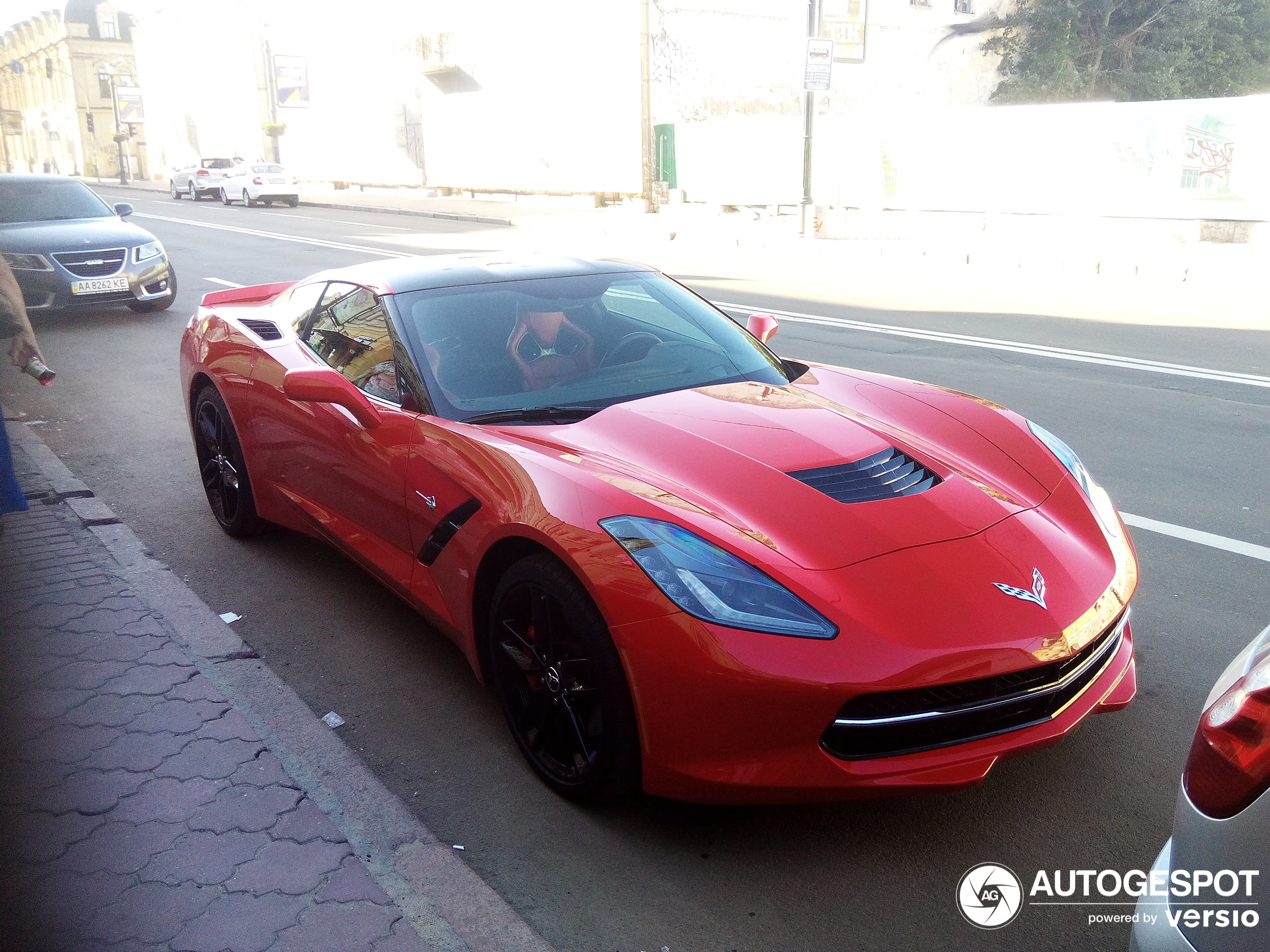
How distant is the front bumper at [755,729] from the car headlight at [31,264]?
11.1 metres

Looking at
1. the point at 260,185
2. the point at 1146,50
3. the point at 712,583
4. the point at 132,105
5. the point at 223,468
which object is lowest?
the point at 223,468

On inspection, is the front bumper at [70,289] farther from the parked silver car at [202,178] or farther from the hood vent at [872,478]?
the parked silver car at [202,178]

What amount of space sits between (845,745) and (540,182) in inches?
1353

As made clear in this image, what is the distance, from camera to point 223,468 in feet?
16.4

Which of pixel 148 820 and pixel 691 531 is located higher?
pixel 691 531

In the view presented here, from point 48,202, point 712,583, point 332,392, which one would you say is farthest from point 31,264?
point 712,583

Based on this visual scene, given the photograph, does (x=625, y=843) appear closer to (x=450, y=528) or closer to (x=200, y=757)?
(x=450, y=528)

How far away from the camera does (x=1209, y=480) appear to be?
563cm

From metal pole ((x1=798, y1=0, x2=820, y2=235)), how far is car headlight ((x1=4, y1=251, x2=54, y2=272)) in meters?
13.8

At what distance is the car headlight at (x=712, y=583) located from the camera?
247 cm

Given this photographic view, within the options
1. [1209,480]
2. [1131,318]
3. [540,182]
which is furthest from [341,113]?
[1209,480]

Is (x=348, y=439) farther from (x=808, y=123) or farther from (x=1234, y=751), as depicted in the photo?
(x=808, y=123)

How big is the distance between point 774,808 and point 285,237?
21481mm

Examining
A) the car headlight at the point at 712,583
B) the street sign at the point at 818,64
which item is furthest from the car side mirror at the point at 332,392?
the street sign at the point at 818,64
